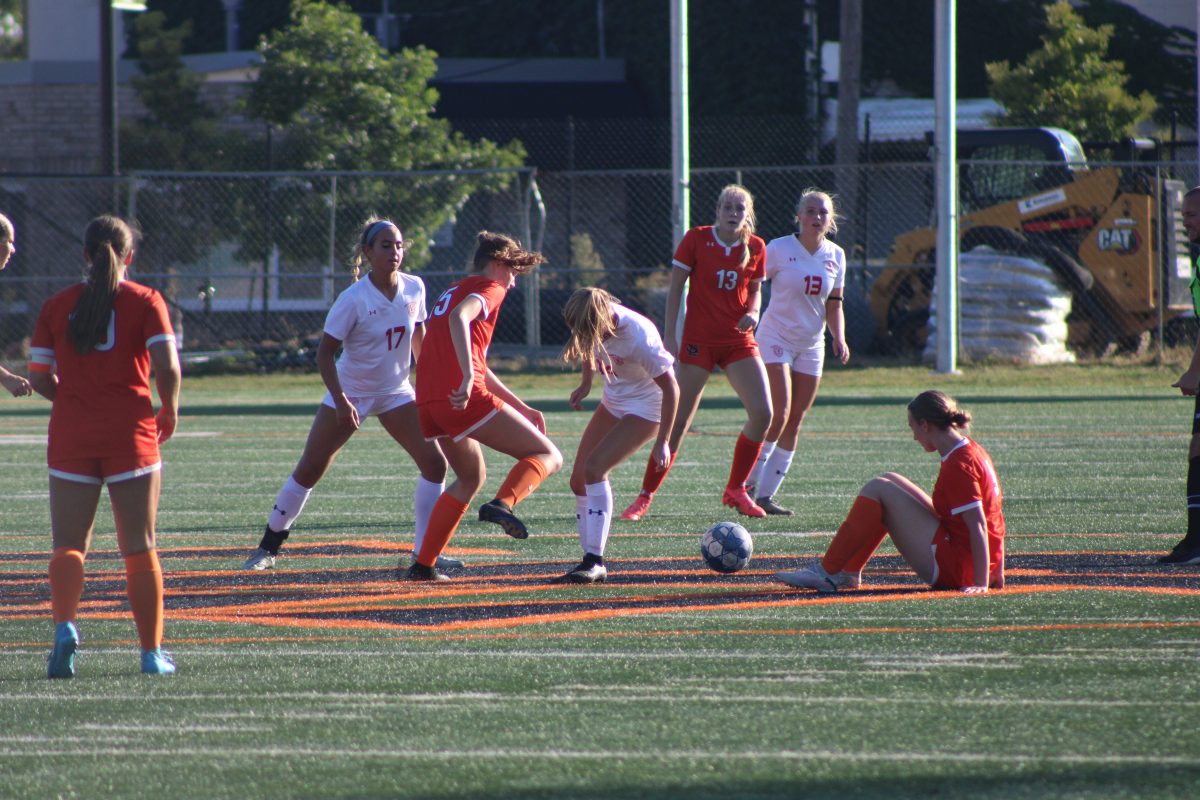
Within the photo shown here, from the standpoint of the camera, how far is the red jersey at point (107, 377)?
5.78 metres

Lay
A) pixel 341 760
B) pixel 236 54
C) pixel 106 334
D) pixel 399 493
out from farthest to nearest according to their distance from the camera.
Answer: pixel 236 54, pixel 399 493, pixel 106 334, pixel 341 760

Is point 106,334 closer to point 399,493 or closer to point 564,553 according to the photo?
point 564,553

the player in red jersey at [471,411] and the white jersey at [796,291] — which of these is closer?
the player in red jersey at [471,411]

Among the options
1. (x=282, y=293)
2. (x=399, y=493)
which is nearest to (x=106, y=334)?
(x=399, y=493)

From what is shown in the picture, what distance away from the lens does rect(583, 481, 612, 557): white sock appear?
305 inches

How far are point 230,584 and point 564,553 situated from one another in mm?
1845

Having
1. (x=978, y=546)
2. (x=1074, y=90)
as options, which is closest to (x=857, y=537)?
(x=978, y=546)

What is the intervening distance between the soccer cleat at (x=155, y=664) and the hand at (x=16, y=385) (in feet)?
4.39

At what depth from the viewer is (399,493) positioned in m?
11.8

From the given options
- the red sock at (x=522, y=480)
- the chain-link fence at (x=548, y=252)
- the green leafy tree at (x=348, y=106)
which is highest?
the green leafy tree at (x=348, y=106)

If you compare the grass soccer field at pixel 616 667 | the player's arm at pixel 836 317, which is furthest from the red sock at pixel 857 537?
the player's arm at pixel 836 317

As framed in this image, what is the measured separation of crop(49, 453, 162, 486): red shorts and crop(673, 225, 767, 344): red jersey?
16.1 ft

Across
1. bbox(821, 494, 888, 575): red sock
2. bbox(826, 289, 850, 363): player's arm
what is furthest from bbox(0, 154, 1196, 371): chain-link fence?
bbox(821, 494, 888, 575): red sock

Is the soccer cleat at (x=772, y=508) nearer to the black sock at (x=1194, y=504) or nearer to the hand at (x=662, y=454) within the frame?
the hand at (x=662, y=454)
